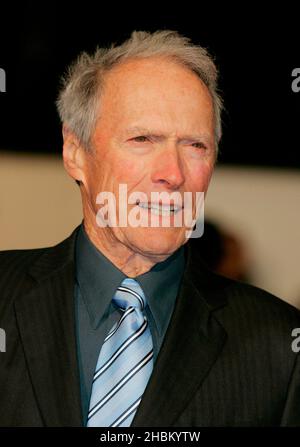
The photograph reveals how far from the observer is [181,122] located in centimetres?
200

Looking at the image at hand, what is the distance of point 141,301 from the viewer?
2016mm

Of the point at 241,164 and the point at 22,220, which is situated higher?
the point at 241,164

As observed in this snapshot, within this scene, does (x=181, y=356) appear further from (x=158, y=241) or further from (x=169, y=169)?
(x=169, y=169)

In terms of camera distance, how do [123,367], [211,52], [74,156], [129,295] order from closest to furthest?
[123,367], [129,295], [74,156], [211,52]

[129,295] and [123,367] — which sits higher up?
[129,295]

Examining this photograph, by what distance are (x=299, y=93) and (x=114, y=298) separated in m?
1.51

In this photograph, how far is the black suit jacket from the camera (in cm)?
189

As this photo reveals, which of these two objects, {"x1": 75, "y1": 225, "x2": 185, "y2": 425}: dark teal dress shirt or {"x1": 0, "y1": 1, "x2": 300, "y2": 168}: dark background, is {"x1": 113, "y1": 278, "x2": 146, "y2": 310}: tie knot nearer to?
{"x1": 75, "y1": 225, "x2": 185, "y2": 425}: dark teal dress shirt

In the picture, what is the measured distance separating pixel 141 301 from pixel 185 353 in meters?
0.16

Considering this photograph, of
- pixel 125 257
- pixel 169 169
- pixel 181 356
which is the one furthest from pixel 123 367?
pixel 169 169

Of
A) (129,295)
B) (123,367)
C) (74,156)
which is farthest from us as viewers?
(74,156)
